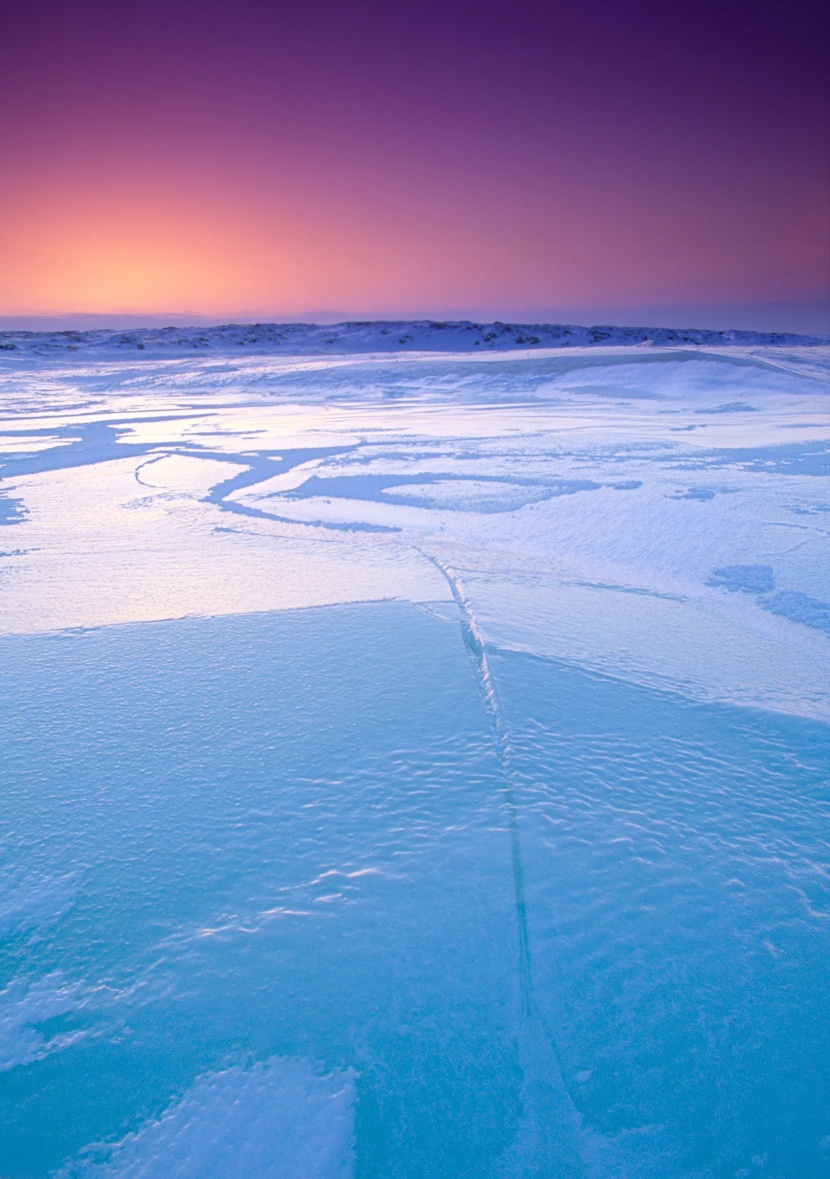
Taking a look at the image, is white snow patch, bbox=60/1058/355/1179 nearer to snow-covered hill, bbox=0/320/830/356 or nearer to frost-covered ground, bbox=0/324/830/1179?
frost-covered ground, bbox=0/324/830/1179

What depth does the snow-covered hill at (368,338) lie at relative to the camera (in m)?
31.8

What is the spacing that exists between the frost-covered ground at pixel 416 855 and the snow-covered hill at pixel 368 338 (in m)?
28.2

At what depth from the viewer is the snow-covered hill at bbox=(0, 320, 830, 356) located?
31812mm

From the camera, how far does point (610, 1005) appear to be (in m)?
1.38

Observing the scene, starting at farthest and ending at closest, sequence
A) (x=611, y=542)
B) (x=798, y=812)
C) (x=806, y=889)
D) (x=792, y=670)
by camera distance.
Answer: (x=611, y=542) → (x=792, y=670) → (x=798, y=812) → (x=806, y=889)

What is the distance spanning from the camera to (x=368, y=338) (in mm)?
35688

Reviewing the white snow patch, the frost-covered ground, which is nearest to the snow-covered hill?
the frost-covered ground

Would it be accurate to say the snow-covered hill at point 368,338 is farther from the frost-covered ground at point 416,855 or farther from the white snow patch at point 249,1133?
the white snow patch at point 249,1133

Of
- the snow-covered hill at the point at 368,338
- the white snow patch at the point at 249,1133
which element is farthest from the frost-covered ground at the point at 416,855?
the snow-covered hill at the point at 368,338

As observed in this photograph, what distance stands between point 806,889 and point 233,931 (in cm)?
126

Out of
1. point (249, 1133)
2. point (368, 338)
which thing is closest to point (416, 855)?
point (249, 1133)

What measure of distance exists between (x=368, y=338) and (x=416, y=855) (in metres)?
36.4

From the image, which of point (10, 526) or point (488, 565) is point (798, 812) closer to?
point (488, 565)

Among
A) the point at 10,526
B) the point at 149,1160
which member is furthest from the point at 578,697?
the point at 10,526
